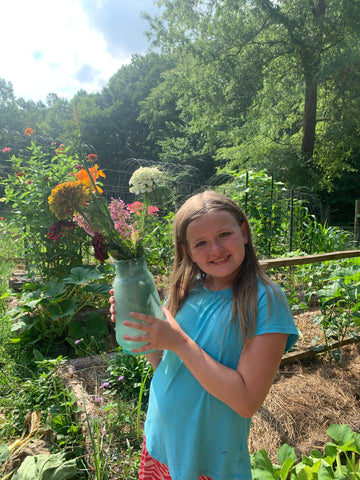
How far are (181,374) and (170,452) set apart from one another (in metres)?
0.19

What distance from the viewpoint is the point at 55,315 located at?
7.53ft

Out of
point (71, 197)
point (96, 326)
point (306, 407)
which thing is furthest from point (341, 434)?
point (96, 326)

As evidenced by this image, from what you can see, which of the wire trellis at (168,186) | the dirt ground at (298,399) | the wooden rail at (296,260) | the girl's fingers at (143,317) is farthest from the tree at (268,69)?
the girl's fingers at (143,317)

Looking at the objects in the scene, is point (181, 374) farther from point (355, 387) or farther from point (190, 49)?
point (190, 49)

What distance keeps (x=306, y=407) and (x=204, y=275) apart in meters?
1.26

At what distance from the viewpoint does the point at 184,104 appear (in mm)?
11945

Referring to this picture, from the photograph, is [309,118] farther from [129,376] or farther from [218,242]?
[218,242]

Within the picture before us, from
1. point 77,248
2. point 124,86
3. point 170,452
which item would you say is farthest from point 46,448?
point 124,86

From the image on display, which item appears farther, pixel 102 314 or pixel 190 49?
pixel 190 49

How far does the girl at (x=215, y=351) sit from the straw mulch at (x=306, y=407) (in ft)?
2.88

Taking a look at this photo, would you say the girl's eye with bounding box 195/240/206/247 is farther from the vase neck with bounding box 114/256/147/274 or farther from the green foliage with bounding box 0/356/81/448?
the green foliage with bounding box 0/356/81/448

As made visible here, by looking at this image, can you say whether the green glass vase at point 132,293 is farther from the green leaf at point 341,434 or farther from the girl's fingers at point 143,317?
the green leaf at point 341,434

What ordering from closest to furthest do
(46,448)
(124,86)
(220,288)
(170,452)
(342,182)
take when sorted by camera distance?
1. (170,452)
2. (220,288)
3. (46,448)
4. (342,182)
5. (124,86)

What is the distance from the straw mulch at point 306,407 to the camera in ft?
5.09
